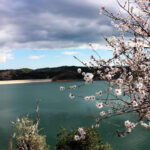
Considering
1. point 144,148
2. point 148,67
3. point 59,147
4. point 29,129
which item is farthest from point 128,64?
point 144,148

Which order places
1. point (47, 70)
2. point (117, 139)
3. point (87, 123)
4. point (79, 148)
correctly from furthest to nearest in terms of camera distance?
point (47, 70)
point (87, 123)
point (117, 139)
point (79, 148)

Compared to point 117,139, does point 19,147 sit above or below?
above

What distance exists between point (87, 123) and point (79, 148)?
546 inches

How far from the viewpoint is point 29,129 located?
10.4 m

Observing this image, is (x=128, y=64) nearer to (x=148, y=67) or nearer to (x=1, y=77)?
(x=148, y=67)

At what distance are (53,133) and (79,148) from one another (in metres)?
10.6

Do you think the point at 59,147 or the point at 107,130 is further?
the point at 107,130

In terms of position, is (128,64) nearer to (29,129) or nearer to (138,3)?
(138,3)

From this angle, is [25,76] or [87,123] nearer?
[87,123]

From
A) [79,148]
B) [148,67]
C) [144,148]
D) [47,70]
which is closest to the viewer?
[148,67]

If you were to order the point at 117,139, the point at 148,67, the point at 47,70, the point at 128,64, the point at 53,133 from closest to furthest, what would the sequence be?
the point at 148,67 → the point at 128,64 → the point at 117,139 → the point at 53,133 → the point at 47,70

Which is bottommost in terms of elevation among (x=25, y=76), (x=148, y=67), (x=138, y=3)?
(x=25, y=76)

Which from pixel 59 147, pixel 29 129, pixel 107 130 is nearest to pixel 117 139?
pixel 107 130

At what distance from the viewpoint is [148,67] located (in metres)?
3.76
